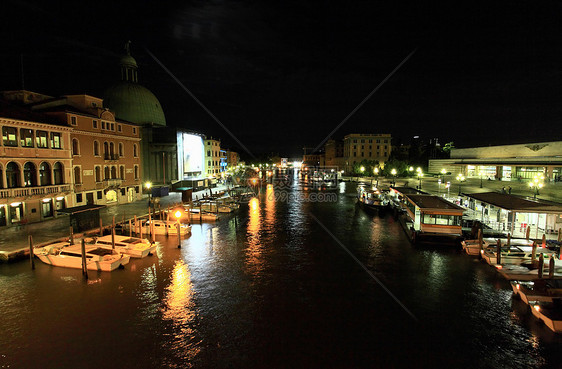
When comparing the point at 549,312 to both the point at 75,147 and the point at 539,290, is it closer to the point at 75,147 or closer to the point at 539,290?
the point at 539,290

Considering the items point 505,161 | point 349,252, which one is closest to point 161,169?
point 349,252

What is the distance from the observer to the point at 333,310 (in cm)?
1507

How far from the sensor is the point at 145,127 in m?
56.7

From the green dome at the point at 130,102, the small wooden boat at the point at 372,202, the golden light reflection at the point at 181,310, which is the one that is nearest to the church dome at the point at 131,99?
the green dome at the point at 130,102

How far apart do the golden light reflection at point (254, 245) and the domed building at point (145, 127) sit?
74.4 feet

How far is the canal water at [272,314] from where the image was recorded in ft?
38.3

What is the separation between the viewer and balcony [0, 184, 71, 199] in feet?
84.5

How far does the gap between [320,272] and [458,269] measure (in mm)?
9853

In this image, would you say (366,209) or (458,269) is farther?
(366,209)

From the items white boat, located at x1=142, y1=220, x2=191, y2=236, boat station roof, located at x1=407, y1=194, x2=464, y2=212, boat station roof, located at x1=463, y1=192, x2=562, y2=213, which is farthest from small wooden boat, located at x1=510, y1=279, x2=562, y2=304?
white boat, located at x1=142, y1=220, x2=191, y2=236

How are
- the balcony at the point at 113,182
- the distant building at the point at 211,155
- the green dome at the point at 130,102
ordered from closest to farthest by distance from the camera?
the balcony at the point at 113,182
the green dome at the point at 130,102
the distant building at the point at 211,155

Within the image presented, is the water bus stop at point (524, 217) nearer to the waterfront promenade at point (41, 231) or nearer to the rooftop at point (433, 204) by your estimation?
the rooftop at point (433, 204)

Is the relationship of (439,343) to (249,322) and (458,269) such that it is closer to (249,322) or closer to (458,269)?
(249,322)

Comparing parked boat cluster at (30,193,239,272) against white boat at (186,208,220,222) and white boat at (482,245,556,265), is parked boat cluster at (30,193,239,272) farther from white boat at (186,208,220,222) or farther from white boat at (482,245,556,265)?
white boat at (482,245,556,265)
